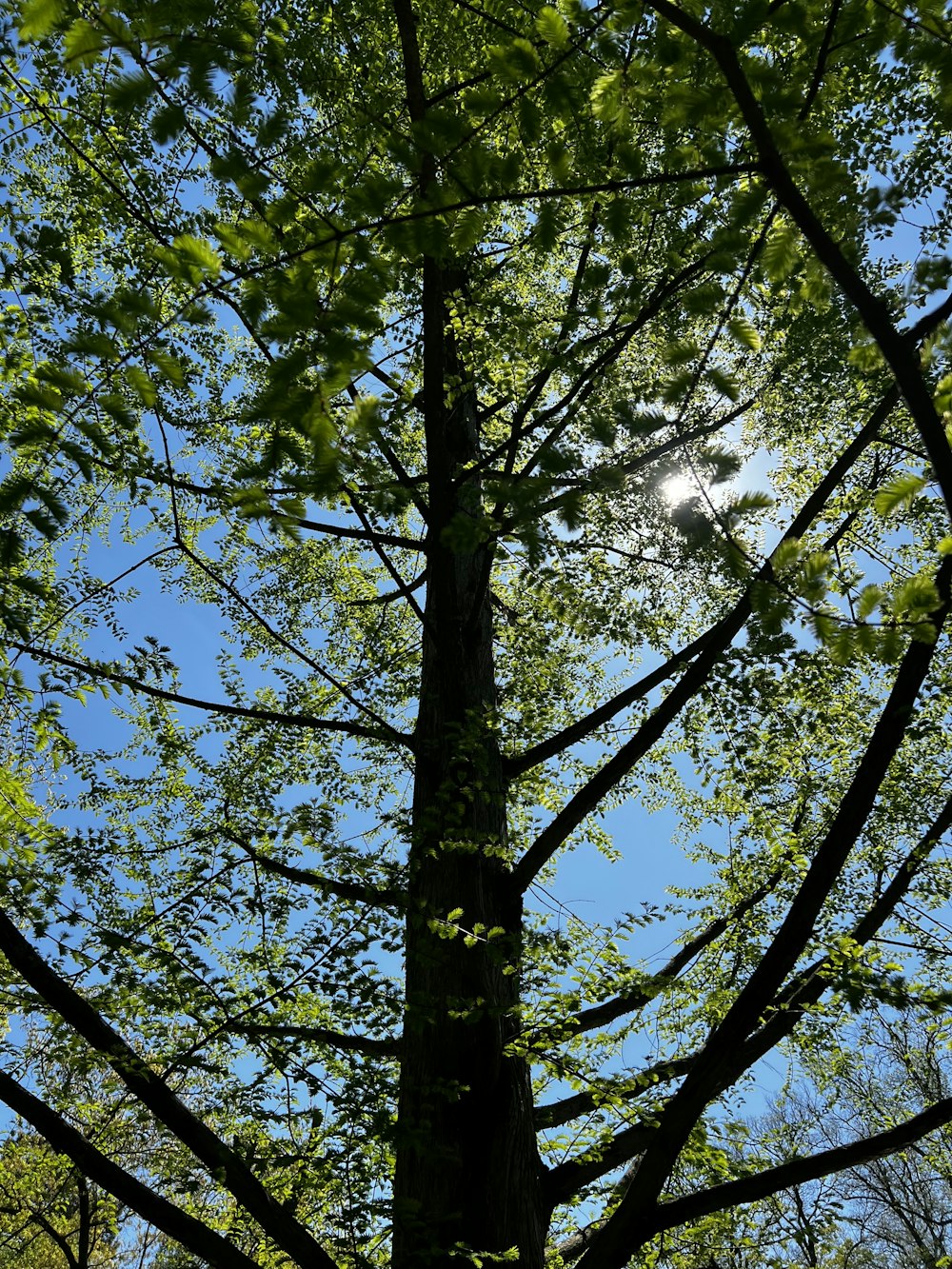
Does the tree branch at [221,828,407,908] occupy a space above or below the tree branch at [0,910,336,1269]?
above

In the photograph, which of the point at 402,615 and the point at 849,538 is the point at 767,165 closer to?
the point at 849,538

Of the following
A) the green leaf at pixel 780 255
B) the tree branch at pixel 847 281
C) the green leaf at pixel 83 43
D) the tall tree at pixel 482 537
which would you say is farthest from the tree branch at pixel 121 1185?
the green leaf at pixel 780 255

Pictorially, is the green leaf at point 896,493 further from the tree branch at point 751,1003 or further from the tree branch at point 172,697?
the tree branch at point 172,697

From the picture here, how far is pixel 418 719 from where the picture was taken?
182 inches

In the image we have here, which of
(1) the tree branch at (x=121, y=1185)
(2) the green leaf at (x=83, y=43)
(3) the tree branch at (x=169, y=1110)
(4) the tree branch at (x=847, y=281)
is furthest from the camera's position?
(3) the tree branch at (x=169, y=1110)

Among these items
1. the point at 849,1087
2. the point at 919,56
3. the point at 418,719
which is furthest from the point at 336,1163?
the point at 849,1087

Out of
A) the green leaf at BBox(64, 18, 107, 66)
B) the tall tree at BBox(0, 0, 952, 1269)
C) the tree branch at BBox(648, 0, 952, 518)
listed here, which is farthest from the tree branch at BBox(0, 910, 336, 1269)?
the tree branch at BBox(648, 0, 952, 518)

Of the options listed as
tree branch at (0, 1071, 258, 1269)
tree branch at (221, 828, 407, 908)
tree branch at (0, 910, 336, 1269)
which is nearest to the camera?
tree branch at (0, 1071, 258, 1269)

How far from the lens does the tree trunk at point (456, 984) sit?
296 centimetres

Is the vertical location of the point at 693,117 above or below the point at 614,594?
below

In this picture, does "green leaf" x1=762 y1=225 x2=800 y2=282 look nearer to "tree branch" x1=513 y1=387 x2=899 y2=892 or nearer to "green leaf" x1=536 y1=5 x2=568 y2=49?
"green leaf" x1=536 y1=5 x2=568 y2=49

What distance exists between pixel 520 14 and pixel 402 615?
193 inches

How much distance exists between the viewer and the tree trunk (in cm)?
296

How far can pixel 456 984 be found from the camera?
11.5 ft
